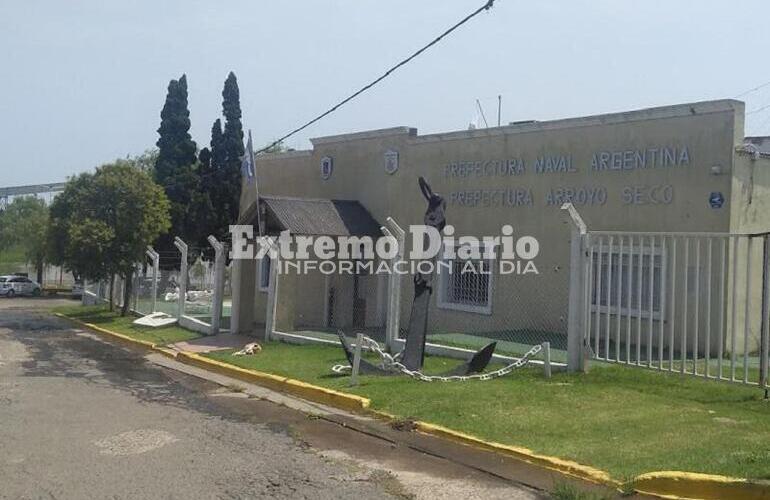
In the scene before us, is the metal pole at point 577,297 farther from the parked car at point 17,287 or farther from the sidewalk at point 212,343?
the parked car at point 17,287

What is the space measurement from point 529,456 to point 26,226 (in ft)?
166

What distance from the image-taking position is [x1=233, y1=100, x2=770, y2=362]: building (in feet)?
45.2

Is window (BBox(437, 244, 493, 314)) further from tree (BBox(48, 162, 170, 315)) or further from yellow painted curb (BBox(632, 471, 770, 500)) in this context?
tree (BBox(48, 162, 170, 315))

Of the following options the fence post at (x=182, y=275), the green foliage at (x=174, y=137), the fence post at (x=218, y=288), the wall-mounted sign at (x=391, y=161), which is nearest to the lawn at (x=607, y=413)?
the fence post at (x=218, y=288)

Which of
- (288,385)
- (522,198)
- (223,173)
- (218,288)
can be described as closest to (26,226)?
(223,173)

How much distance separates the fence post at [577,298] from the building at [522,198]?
1.10 ft

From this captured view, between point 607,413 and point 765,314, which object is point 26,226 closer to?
point 607,413

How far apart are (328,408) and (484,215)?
8.24 metres

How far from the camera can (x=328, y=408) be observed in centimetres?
1080

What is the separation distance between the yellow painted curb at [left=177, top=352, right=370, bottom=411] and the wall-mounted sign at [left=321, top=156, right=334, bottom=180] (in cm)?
798

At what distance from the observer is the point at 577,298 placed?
1135 centimetres

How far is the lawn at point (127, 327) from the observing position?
64.4 feet

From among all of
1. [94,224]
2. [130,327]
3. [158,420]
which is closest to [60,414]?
[158,420]

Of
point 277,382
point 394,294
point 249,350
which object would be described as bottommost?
point 277,382
